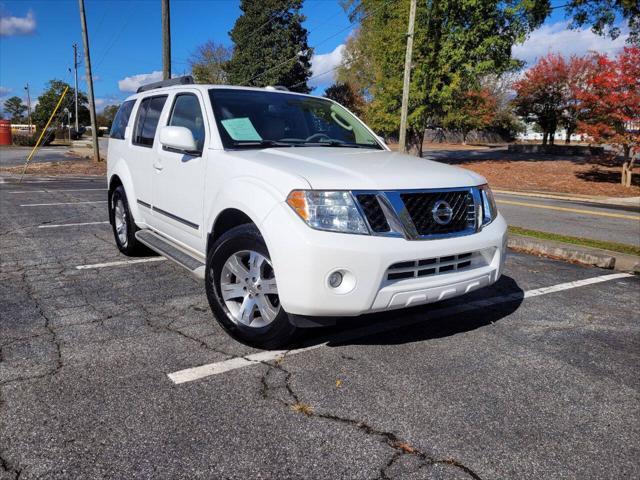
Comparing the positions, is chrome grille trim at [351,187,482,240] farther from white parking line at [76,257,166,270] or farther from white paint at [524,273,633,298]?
white parking line at [76,257,166,270]

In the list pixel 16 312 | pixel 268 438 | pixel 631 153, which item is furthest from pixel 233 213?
pixel 631 153

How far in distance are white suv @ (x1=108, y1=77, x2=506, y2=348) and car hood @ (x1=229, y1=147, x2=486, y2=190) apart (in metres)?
0.01

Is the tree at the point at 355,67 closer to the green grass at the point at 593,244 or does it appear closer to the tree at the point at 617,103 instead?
the tree at the point at 617,103

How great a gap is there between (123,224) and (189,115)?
2017 millimetres

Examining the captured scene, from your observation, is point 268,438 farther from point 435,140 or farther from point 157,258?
point 435,140

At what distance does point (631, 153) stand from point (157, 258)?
19.1 meters

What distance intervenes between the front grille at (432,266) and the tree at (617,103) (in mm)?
16868

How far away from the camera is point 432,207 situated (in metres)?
3.22

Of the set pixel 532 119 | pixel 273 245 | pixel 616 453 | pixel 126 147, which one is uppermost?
pixel 532 119

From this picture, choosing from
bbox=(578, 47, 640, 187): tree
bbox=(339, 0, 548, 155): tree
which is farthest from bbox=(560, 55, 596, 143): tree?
bbox=(578, 47, 640, 187): tree

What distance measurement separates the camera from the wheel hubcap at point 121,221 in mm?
5773

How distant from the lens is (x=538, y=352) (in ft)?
11.7

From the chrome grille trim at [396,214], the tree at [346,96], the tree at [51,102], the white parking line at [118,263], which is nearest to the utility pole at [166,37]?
the white parking line at [118,263]

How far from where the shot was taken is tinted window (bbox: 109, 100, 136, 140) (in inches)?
228
